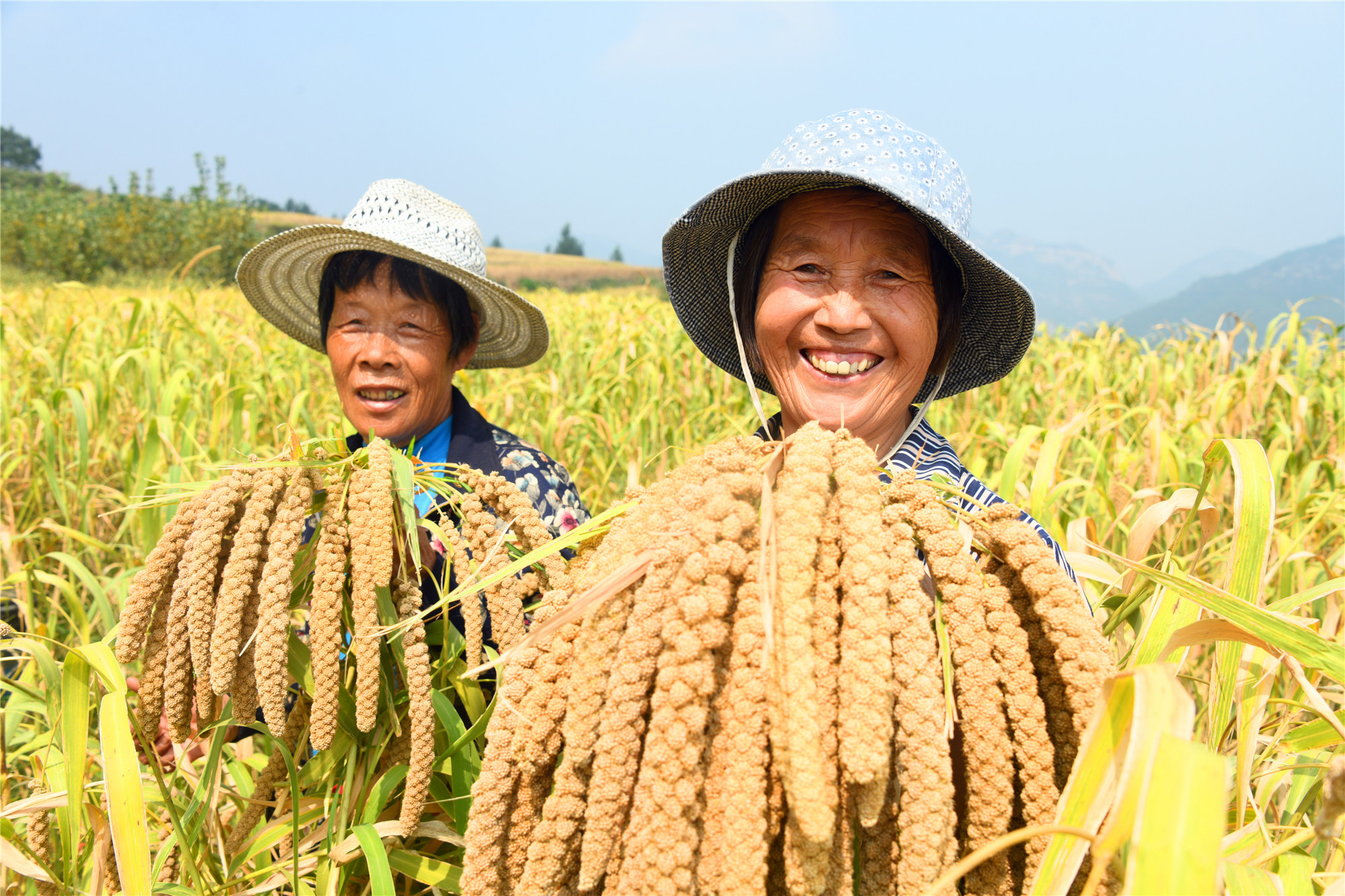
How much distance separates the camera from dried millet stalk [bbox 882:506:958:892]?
639 mm

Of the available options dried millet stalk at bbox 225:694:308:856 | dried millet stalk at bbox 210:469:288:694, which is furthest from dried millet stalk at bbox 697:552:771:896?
dried millet stalk at bbox 225:694:308:856

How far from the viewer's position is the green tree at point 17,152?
7562cm

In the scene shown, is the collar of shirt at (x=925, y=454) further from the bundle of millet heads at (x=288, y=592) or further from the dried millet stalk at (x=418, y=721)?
the dried millet stalk at (x=418, y=721)

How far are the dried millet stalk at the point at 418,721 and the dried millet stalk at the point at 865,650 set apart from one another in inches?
26.6

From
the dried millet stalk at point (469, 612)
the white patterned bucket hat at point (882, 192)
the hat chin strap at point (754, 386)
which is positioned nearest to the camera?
the dried millet stalk at point (469, 612)

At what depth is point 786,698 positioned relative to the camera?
24.2 inches

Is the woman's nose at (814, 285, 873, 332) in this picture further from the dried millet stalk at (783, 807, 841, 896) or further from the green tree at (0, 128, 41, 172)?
the green tree at (0, 128, 41, 172)

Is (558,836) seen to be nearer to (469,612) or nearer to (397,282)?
(469,612)

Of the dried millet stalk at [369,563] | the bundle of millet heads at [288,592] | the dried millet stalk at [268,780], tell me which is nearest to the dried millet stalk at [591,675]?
the bundle of millet heads at [288,592]

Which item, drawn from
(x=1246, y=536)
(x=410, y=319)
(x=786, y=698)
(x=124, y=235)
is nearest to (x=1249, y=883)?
(x=1246, y=536)

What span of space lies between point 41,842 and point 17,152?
4042 inches

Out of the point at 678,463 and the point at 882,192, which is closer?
the point at 882,192

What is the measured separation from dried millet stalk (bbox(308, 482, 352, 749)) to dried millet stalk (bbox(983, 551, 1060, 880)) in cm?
85

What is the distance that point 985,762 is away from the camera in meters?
0.70
